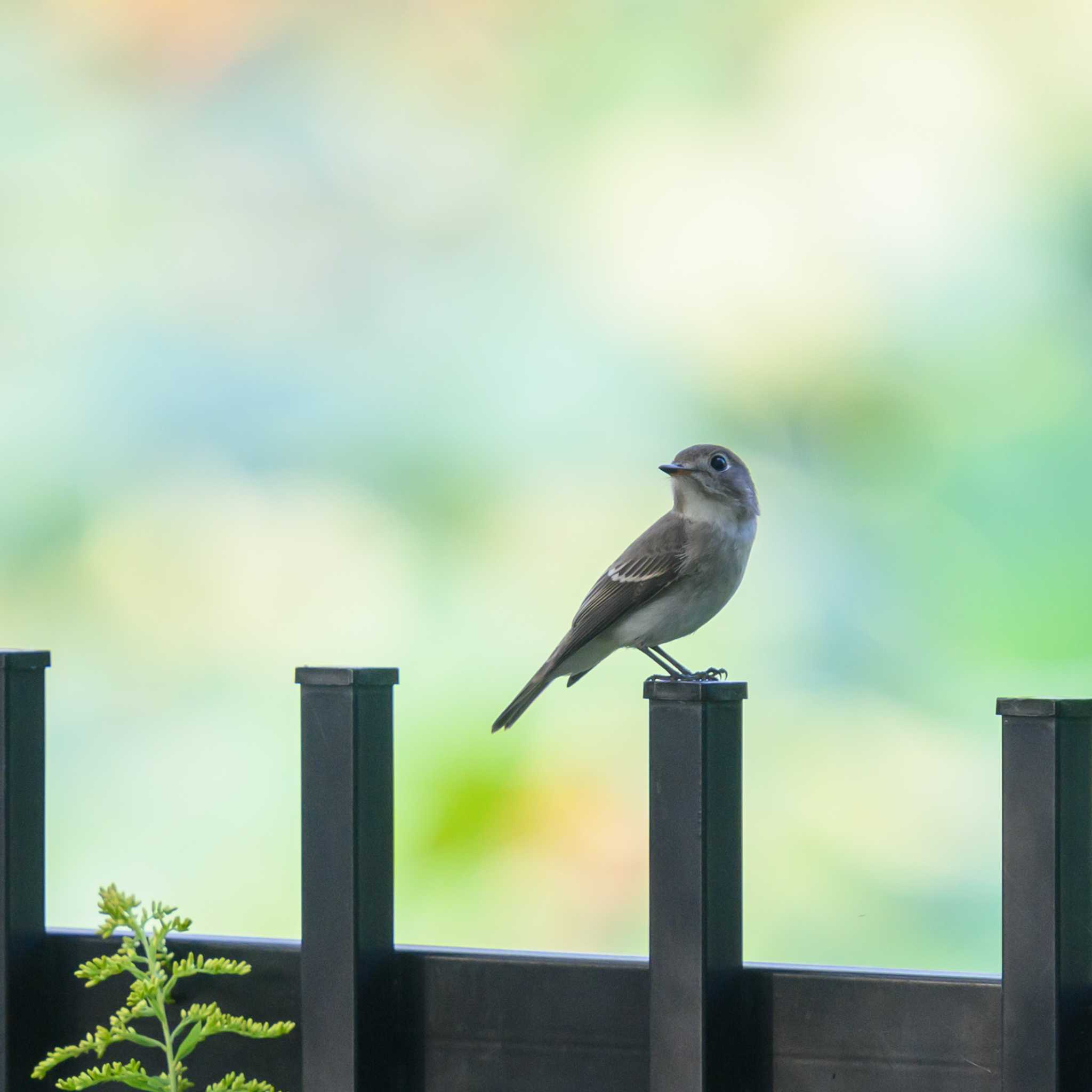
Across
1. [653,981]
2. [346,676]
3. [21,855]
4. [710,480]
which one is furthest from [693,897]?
[710,480]

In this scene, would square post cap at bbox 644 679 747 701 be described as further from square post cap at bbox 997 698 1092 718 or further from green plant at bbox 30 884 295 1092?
green plant at bbox 30 884 295 1092

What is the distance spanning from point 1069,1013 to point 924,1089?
0.48 feet

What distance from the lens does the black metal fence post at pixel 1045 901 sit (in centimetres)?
113

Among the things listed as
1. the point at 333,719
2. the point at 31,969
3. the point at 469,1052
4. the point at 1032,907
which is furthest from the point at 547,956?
the point at 31,969

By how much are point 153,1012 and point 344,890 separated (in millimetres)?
215

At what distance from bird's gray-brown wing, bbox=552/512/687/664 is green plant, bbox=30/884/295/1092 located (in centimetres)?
120

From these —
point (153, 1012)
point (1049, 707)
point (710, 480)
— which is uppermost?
point (710, 480)

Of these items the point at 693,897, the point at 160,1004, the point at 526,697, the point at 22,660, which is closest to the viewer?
the point at 693,897

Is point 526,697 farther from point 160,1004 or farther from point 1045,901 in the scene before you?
point 1045,901

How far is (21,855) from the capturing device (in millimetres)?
1581

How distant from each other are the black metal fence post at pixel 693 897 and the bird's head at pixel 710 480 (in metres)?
1.23

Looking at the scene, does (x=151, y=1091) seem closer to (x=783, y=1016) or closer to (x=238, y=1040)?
(x=238, y=1040)

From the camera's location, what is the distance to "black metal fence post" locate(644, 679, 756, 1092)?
1.23 m

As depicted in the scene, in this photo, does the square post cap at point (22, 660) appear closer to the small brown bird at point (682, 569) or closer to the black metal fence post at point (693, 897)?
the black metal fence post at point (693, 897)
